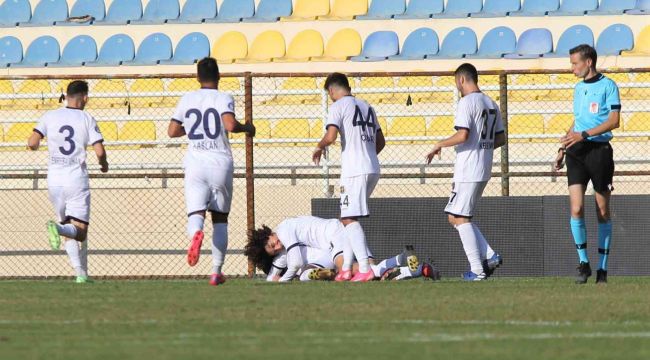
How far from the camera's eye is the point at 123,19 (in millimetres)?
26578

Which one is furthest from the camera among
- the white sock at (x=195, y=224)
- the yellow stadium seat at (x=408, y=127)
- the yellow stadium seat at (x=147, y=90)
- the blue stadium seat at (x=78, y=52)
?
the blue stadium seat at (x=78, y=52)

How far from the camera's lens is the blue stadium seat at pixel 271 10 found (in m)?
25.9

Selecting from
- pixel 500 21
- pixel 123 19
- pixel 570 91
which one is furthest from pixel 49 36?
pixel 570 91

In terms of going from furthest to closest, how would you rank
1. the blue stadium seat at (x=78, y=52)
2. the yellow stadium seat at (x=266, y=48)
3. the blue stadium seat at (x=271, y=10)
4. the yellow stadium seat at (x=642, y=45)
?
1. the blue stadium seat at (x=271, y=10)
2. the blue stadium seat at (x=78, y=52)
3. the yellow stadium seat at (x=266, y=48)
4. the yellow stadium seat at (x=642, y=45)

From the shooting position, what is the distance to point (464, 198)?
13.4 metres

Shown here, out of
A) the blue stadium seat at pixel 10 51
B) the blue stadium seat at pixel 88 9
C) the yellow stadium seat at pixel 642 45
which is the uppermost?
the blue stadium seat at pixel 88 9

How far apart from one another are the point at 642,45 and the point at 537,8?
7.44 ft

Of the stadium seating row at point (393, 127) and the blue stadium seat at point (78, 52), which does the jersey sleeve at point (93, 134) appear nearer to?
the stadium seating row at point (393, 127)

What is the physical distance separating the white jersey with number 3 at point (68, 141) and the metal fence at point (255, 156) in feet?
9.91

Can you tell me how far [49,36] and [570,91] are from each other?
10.1 m

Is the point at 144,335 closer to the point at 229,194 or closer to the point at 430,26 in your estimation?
the point at 229,194

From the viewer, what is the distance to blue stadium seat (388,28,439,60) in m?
24.1

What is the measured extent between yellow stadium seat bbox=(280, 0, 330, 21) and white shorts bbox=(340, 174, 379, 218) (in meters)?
12.7

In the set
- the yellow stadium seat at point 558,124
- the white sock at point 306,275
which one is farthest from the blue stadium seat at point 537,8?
the white sock at point 306,275
